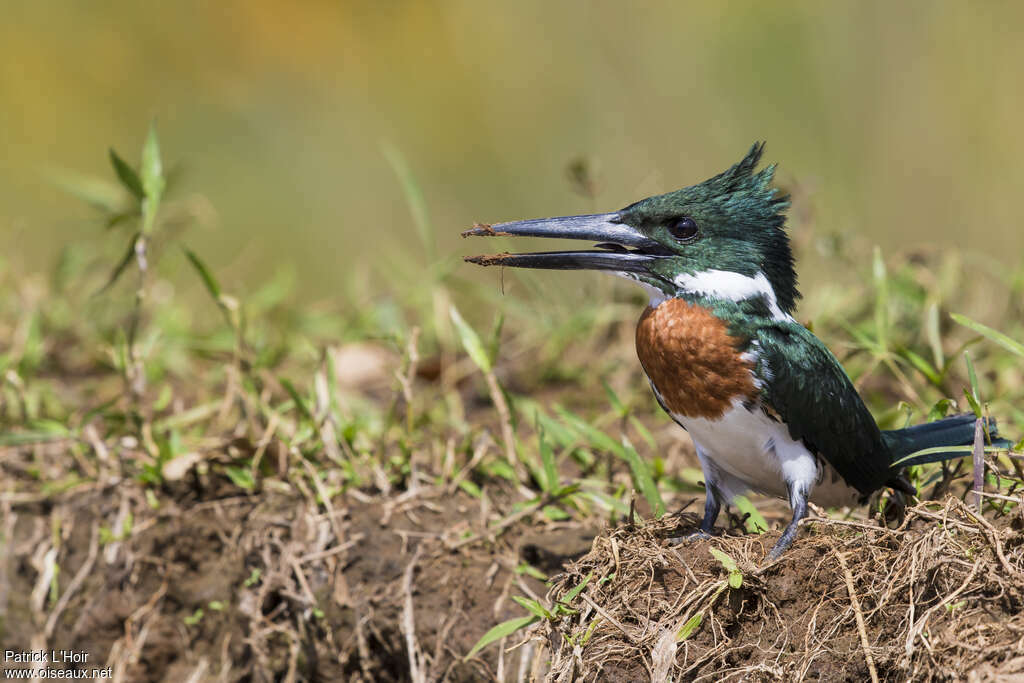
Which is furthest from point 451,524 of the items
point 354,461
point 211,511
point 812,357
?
point 812,357

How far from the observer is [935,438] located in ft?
8.71

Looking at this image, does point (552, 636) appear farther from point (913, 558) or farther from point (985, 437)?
point (985, 437)

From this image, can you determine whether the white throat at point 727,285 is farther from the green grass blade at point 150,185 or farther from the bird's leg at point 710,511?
the green grass blade at point 150,185

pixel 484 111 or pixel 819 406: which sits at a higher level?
pixel 484 111

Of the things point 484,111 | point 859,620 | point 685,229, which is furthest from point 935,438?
point 484,111

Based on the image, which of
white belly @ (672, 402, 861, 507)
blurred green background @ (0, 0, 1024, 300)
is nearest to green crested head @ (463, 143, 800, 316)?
white belly @ (672, 402, 861, 507)

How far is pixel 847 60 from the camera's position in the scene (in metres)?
5.82

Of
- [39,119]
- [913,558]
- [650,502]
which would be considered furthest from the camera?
[39,119]

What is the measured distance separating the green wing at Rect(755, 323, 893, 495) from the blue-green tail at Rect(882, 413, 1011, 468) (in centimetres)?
5

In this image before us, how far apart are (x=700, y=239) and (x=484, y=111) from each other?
13.7 feet

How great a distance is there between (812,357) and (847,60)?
375 centimetres

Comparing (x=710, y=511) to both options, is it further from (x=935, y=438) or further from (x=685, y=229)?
(x=685, y=229)

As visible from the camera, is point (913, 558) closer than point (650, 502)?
Yes

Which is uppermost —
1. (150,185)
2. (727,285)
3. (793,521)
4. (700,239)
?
(150,185)
